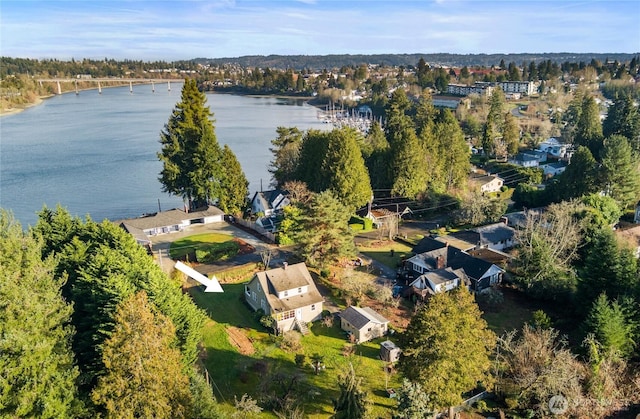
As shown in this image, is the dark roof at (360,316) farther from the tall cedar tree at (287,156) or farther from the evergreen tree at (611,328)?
the tall cedar tree at (287,156)

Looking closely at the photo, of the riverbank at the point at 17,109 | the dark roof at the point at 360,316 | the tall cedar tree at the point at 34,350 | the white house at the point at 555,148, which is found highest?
the riverbank at the point at 17,109

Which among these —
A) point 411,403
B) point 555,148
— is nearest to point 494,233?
point 411,403

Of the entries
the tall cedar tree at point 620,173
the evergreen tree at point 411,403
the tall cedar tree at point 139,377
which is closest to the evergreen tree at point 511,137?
the tall cedar tree at point 620,173

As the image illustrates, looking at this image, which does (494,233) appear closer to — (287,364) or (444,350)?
(444,350)

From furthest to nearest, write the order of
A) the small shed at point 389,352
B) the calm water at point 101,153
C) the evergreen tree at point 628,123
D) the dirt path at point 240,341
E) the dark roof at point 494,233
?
the evergreen tree at point 628,123
the calm water at point 101,153
the dark roof at point 494,233
the dirt path at point 240,341
the small shed at point 389,352

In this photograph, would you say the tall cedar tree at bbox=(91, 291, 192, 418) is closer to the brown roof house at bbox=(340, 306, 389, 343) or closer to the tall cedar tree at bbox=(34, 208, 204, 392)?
the tall cedar tree at bbox=(34, 208, 204, 392)

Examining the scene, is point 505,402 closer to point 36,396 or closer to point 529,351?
point 529,351

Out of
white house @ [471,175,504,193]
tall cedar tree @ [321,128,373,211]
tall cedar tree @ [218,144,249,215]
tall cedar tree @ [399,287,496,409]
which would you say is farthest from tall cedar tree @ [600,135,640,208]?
tall cedar tree @ [218,144,249,215]

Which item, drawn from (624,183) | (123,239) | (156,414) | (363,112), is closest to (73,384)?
(156,414)
